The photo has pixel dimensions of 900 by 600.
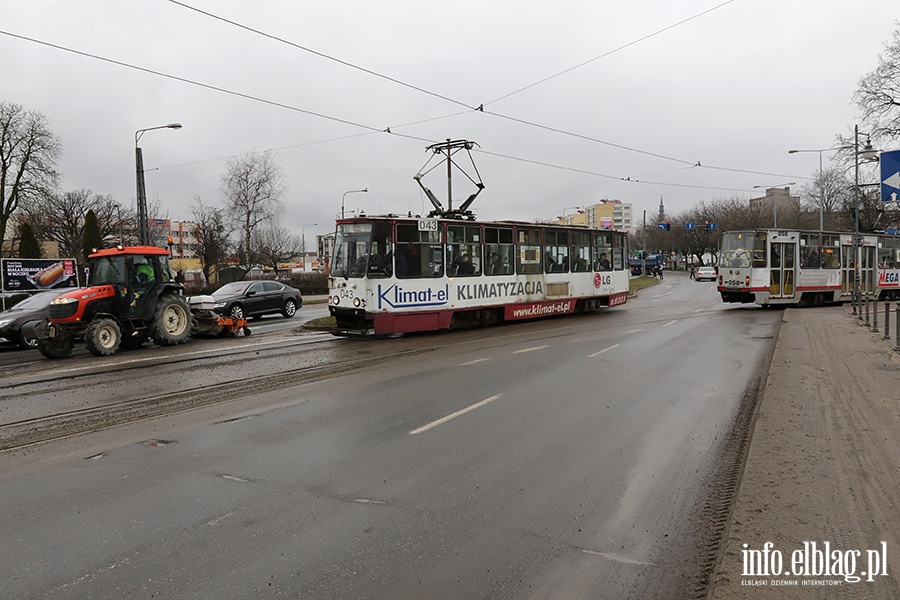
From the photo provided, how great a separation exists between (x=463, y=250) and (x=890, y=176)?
11.1 metres

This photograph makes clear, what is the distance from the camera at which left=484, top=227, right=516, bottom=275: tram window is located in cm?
1928

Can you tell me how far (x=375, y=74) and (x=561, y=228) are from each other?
27.0ft

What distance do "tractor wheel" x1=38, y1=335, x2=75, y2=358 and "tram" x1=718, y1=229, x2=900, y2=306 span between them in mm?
23751

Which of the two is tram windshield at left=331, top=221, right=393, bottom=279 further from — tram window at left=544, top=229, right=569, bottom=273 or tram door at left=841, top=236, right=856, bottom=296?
tram door at left=841, top=236, right=856, bottom=296

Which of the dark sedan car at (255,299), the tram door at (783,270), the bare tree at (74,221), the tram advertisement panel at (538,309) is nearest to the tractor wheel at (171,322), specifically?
the dark sedan car at (255,299)

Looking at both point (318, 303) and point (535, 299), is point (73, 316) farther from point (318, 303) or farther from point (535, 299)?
point (318, 303)

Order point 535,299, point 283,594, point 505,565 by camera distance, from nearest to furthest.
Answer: point 283,594 < point 505,565 < point 535,299

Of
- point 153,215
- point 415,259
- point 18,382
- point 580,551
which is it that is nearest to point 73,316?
point 18,382

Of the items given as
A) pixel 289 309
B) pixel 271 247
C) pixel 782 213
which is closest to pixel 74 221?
pixel 271 247

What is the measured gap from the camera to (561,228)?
2244 centimetres

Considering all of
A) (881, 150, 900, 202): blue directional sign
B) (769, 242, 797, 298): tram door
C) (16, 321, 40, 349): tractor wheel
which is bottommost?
(16, 321, 40, 349): tractor wheel

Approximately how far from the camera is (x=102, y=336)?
14.0 metres

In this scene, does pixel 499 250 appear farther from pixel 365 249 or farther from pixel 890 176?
pixel 890 176

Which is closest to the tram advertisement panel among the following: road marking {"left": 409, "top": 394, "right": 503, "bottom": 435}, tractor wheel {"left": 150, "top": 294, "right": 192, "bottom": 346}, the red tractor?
tractor wheel {"left": 150, "top": 294, "right": 192, "bottom": 346}
